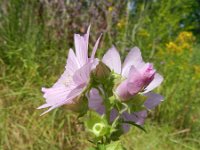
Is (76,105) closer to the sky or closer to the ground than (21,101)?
closer to the sky

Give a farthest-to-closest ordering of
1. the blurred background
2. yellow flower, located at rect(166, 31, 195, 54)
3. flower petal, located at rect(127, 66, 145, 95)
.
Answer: yellow flower, located at rect(166, 31, 195, 54), the blurred background, flower petal, located at rect(127, 66, 145, 95)

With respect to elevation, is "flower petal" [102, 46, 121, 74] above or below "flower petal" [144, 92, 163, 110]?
above

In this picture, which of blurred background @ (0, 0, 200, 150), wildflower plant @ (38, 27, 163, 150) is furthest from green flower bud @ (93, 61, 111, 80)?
blurred background @ (0, 0, 200, 150)

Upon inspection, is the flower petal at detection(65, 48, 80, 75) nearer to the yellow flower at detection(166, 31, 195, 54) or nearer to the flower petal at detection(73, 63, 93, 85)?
the flower petal at detection(73, 63, 93, 85)

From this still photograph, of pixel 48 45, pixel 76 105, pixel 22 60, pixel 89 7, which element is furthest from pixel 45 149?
pixel 76 105

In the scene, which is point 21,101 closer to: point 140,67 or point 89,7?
point 89,7

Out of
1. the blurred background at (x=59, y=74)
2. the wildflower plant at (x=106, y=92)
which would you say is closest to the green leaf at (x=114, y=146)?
the wildflower plant at (x=106, y=92)

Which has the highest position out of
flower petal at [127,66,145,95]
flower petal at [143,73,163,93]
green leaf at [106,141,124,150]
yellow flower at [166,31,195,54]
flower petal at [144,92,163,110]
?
flower petal at [127,66,145,95]

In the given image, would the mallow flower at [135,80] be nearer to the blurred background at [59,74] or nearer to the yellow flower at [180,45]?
the blurred background at [59,74]

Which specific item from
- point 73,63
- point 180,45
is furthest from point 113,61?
point 180,45
